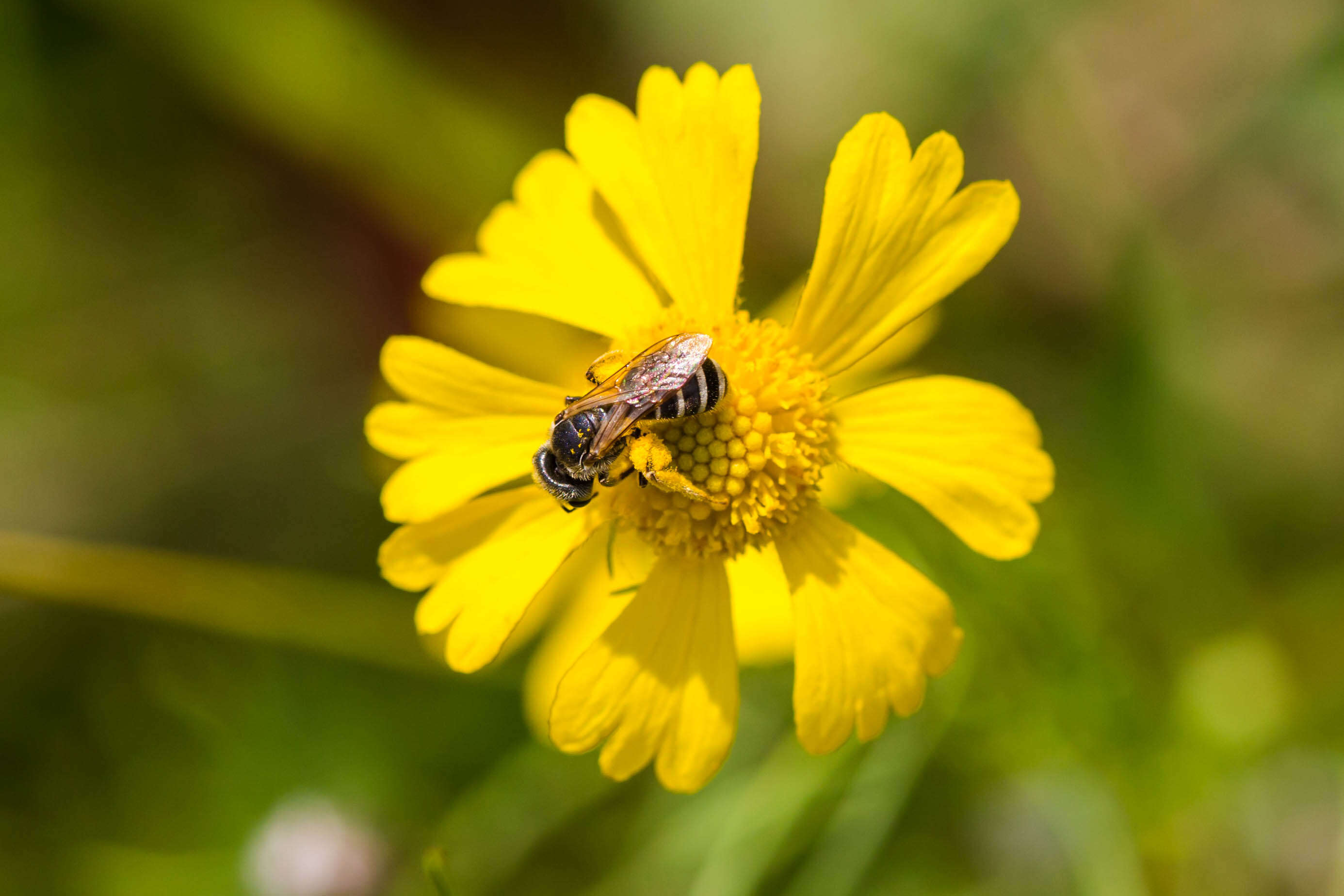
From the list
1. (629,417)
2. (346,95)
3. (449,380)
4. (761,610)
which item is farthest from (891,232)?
(346,95)

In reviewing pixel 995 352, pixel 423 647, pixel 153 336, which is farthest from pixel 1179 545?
pixel 153 336

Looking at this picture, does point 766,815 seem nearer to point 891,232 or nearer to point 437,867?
point 437,867

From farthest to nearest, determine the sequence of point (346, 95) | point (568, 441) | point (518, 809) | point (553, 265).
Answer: point (346, 95), point (518, 809), point (553, 265), point (568, 441)

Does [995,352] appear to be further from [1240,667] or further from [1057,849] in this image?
[1057,849]

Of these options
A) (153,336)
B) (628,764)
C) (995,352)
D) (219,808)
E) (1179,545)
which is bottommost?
(1179,545)

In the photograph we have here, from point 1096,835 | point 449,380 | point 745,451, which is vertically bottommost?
point 1096,835

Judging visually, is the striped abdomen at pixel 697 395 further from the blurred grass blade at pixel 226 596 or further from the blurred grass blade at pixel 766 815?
the blurred grass blade at pixel 226 596

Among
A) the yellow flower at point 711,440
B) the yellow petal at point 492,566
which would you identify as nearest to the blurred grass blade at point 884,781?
the yellow flower at point 711,440
